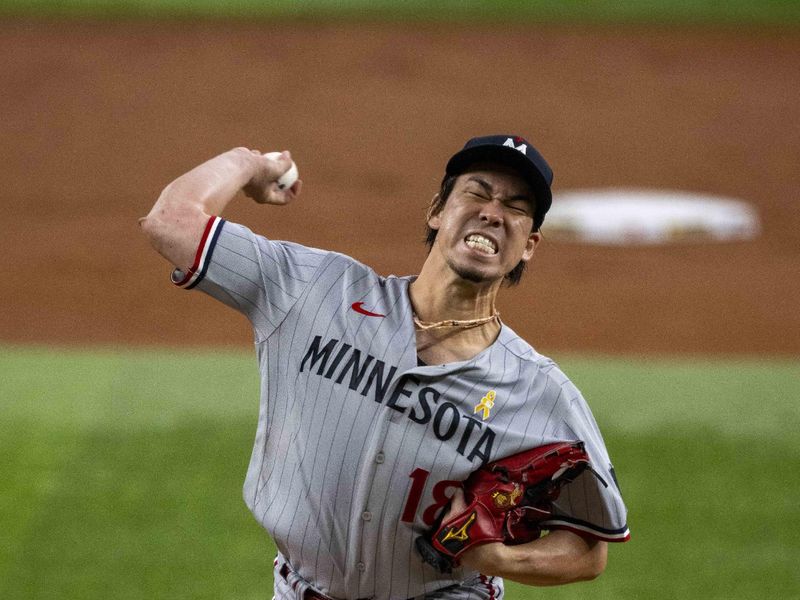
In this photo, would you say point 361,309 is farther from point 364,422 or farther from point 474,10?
point 474,10

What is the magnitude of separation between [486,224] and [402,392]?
1.71 ft

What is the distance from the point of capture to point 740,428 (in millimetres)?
7562

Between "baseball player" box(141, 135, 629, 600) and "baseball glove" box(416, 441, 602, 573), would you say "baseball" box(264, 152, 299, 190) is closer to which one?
"baseball player" box(141, 135, 629, 600)

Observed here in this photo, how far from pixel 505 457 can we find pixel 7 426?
461cm

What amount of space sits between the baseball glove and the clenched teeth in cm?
56

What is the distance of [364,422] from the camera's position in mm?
3486

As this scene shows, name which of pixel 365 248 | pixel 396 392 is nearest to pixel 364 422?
pixel 396 392

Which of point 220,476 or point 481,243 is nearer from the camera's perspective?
point 481,243

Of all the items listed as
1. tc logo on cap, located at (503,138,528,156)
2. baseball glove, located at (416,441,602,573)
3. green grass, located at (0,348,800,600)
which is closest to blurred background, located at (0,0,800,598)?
green grass, located at (0,348,800,600)

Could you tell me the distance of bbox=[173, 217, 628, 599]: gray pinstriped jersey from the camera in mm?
3439

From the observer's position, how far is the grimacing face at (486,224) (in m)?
3.54

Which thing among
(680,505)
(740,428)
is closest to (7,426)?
(680,505)

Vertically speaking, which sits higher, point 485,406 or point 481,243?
point 481,243

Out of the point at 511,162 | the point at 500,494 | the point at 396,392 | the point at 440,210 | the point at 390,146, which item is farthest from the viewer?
the point at 390,146
